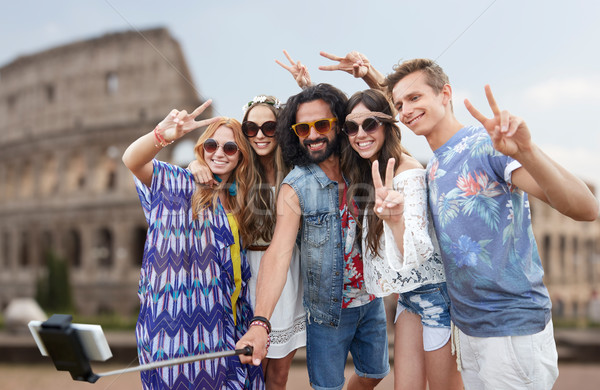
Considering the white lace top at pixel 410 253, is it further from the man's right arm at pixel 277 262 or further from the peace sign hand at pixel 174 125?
the peace sign hand at pixel 174 125

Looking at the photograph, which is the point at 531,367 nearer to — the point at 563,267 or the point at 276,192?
the point at 276,192

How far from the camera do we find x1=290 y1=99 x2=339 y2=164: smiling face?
8.20 ft

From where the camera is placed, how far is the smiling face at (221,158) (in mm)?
2551

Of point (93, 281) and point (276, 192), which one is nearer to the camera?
point (276, 192)

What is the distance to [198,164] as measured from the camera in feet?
8.41

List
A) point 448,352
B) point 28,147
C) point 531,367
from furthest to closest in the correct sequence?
1. point 28,147
2. point 448,352
3. point 531,367

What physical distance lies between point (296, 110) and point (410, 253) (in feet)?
3.53

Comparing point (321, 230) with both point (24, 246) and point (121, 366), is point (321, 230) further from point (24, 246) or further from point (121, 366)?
point (24, 246)

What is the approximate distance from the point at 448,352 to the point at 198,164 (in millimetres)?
1707

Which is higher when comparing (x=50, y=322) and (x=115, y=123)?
(x=115, y=123)

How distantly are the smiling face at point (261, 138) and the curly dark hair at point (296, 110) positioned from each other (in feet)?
0.49

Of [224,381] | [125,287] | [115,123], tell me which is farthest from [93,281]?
[224,381]

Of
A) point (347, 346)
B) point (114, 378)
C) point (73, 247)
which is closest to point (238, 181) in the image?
point (347, 346)

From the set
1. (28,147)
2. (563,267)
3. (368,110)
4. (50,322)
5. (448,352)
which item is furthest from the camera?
(563,267)
